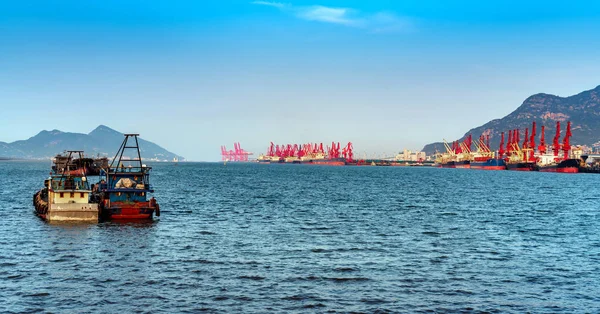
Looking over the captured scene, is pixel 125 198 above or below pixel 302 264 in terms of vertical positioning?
above

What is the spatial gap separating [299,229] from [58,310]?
27.5m

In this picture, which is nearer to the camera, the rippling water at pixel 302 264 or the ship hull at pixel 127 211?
the rippling water at pixel 302 264

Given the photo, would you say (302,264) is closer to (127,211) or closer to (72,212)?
(127,211)

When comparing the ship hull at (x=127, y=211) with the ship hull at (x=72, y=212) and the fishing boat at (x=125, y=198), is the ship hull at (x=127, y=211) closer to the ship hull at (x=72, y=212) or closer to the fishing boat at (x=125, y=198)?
the fishing boat at (x=125, y=198)

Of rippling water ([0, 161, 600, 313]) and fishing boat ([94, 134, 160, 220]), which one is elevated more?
fishing boat ([94, 134, 160, 220])

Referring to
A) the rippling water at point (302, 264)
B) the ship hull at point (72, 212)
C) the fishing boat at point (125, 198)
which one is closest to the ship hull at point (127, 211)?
the fishing boat at point (125, 198)

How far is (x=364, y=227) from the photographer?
51219mm

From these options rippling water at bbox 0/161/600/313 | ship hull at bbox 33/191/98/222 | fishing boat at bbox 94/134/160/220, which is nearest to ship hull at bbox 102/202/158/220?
fishing boat at bbox 94/134/160/220

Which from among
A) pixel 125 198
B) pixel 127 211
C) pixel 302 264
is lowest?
pixel 302 264

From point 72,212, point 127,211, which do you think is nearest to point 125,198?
point 127,211

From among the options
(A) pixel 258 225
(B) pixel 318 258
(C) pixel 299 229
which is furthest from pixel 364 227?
(B) pixel 318 258

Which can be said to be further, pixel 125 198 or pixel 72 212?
pixel 125 198

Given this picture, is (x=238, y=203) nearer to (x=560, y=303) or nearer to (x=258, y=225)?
(x=258, y=225)

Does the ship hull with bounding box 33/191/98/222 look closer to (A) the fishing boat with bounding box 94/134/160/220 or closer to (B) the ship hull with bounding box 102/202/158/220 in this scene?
(A) the fishing boat with bounding box 94/134/160/220
